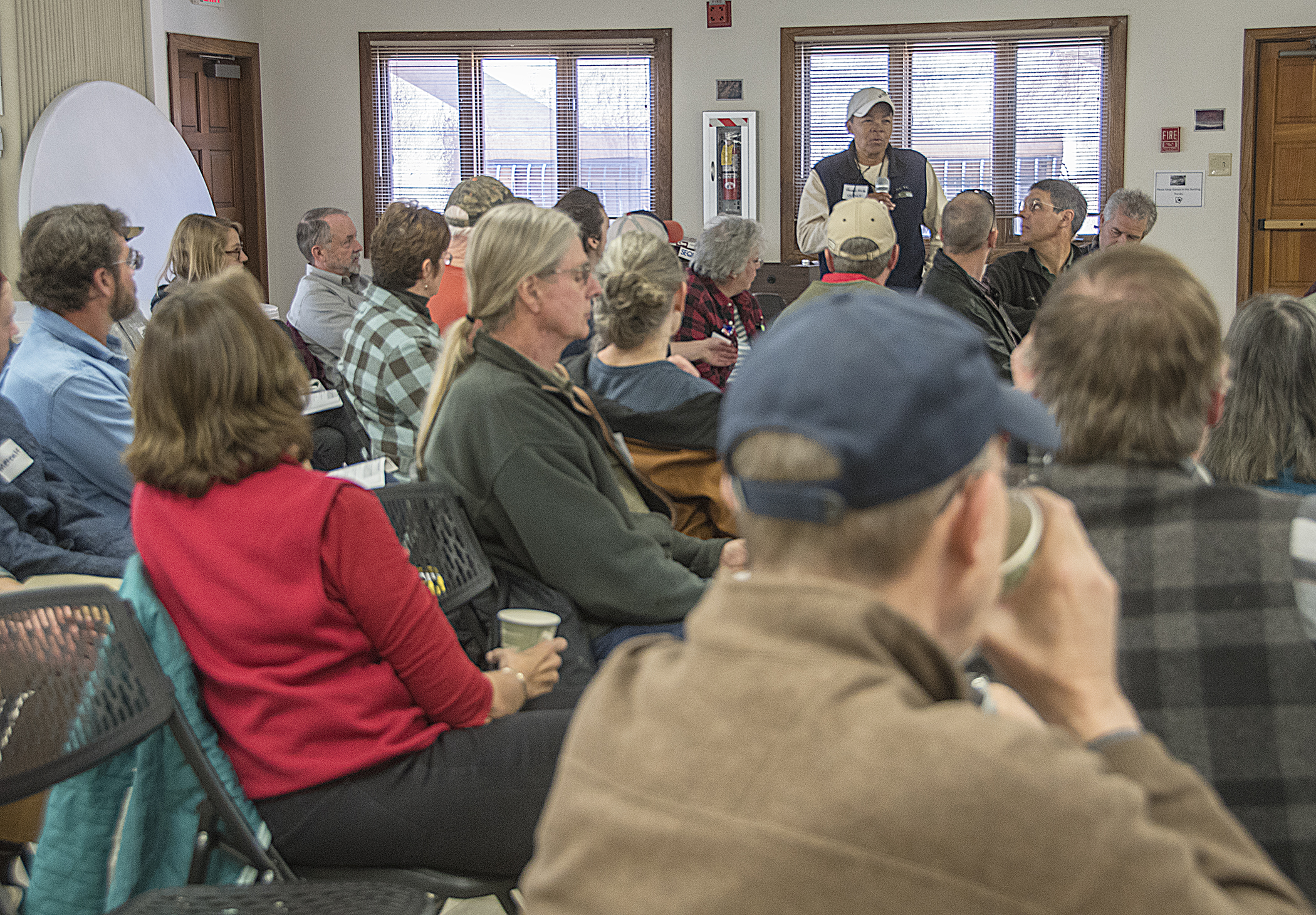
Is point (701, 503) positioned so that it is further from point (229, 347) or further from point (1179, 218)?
point (1179, 218)

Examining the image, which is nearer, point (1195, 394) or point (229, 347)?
point (1195, 394)

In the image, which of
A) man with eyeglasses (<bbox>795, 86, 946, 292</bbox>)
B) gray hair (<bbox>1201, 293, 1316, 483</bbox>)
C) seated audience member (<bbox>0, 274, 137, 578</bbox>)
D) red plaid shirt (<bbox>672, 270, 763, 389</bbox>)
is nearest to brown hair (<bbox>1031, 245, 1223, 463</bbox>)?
gray hair (<bbox>1201, 293, 1316, 483</bbox>)

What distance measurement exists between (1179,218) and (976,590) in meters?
8.94

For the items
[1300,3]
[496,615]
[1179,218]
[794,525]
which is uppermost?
[1300,3]

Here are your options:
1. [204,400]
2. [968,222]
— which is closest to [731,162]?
[968,222]

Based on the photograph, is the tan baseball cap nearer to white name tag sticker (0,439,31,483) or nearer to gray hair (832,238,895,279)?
gray hair (832,238,895,279)

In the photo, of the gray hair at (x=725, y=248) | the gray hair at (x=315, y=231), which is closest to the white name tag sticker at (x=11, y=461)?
the gray hair at (x=725, y=248)

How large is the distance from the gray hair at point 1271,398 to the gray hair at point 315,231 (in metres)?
4.98

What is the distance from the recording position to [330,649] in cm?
168

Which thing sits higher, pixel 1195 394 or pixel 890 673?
pixel 1195 394

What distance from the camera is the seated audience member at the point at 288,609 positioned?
5.36ft

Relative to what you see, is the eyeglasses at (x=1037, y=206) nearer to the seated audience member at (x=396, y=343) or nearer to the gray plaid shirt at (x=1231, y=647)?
the seated audience member at (x=396, y=343)

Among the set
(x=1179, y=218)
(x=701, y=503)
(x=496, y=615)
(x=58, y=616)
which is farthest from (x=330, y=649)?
(x=1179, y=218)

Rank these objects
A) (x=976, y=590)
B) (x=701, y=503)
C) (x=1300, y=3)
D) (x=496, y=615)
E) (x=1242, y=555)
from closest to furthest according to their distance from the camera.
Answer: (x=976, y=590) < (x=1242, y=555) < (x=496, y=615) < (x=701, y=503) < (x=1300, y=3)
